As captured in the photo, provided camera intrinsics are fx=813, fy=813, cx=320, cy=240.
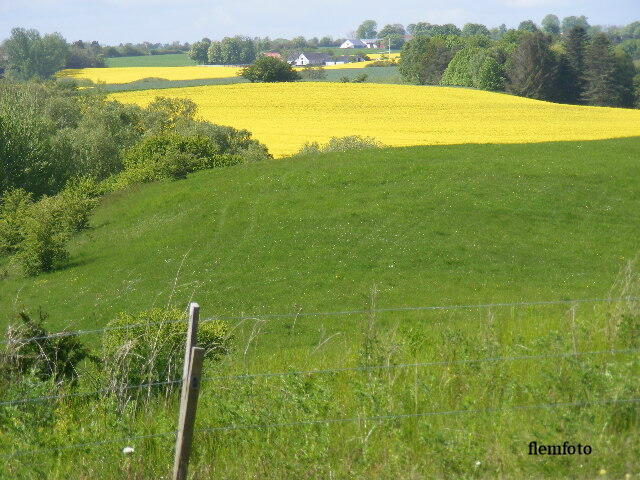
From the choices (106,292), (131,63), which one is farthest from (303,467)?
(131,63)

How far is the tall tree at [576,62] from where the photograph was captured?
359 ft

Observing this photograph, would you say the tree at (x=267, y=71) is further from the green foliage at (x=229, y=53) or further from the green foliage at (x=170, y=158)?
the green foliage at (x=229, y=53)

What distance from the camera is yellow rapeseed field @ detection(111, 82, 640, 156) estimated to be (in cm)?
6209

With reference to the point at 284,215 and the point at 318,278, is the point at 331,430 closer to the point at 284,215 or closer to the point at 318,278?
the point at 318,278

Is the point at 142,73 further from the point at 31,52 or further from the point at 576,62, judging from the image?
the point at 576,62

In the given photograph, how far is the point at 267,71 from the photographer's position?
339 ft

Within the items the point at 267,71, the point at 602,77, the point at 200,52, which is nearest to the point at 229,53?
the point at 200,52

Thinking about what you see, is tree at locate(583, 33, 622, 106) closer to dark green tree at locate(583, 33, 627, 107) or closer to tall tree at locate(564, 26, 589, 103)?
dark green tree at locate(583, 33, 627, 107)

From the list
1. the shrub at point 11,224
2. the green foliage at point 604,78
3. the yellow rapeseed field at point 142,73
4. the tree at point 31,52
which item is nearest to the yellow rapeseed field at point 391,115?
the shrub at point 11,224

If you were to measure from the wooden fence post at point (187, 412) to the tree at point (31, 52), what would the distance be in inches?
6122

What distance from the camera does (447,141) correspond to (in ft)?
193

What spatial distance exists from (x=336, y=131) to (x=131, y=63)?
117m

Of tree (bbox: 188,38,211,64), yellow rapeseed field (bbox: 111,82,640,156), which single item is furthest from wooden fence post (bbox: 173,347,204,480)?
tree (bbox: 188,38,211,64)

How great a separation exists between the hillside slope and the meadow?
0.43 feet
